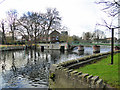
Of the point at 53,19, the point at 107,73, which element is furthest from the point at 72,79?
the point at 53,19

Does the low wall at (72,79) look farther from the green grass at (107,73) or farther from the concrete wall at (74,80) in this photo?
the green grass at (107,73)

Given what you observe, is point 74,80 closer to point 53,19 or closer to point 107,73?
point 107,73

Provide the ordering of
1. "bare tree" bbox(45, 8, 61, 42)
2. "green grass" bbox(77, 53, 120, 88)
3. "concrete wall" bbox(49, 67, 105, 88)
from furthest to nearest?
1. "bare tree" bbox(45, 8, 61, 42)
2. "green grass" bbox(77, 53, 120, 88)
3. "concrete wall" bbox(49, 67, 105, 88)

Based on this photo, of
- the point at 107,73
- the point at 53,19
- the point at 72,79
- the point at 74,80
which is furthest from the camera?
the point at 53,19

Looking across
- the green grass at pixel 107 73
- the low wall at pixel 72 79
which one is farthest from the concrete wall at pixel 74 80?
the green grass at pixel 107 73

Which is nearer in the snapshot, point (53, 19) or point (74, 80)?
point (74, 80)

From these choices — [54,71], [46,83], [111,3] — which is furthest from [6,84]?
[111,3]

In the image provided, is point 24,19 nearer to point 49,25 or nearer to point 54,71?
point 49,25

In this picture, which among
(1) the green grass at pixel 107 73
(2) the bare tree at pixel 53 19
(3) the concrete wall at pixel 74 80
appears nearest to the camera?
(3) the concrete wall at pixel 74 80

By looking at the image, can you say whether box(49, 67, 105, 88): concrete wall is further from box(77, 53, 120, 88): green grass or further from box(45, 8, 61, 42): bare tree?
box(45, 8, 61, 42): bare tree

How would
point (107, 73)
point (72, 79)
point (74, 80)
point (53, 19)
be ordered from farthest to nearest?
point (53, 19)
point (107, 73)
point (72, 79)
point (74, 80)

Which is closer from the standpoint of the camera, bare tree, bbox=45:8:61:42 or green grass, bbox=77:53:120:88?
green grass, bbox=77:53:120:88

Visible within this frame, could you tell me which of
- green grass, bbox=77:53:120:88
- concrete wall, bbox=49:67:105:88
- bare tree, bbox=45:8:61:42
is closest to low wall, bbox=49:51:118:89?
concrete wall, bbox=49:67:105:88

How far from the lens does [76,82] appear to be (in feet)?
18.3
